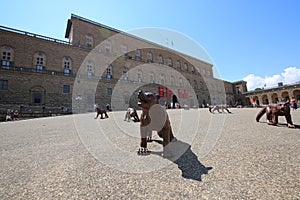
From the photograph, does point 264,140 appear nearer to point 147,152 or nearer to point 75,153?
point 147,152

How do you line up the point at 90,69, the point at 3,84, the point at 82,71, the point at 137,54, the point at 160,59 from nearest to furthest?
the point at 3,84, the point at 82,71, the point at 90,69, the point at 137,54, the point at 160,59

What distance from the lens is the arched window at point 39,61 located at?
18.1 meters

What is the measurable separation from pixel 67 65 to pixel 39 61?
306 centimetres

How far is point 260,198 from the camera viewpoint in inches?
47.2

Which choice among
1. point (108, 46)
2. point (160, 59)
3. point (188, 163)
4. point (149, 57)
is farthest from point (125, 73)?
point (188, 163)

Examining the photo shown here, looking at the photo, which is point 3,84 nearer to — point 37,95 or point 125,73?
point 37,95

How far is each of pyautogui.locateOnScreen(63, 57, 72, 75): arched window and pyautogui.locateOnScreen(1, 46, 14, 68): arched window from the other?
5220mm

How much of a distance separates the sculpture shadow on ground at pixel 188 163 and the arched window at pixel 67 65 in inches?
838

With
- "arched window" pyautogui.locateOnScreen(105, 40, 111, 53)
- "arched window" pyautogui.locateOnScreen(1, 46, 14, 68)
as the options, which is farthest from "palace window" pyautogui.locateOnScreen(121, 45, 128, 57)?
"arched window" pyautogui.locateOnScreen(1, 46, 14, 68)

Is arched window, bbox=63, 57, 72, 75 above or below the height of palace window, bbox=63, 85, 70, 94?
above

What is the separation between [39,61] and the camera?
60.3ft

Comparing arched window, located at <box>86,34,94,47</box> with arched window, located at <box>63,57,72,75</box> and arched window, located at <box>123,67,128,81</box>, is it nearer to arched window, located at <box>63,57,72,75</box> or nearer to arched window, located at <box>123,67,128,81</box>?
arched window, located at <box>63,57,72,75</box>

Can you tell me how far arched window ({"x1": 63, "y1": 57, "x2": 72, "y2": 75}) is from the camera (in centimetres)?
1991

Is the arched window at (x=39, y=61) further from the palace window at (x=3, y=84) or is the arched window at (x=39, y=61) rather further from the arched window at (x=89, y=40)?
the arched window at (x=89, y=40)
